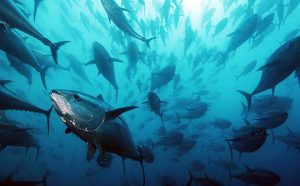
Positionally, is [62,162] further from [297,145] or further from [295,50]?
[295,50]

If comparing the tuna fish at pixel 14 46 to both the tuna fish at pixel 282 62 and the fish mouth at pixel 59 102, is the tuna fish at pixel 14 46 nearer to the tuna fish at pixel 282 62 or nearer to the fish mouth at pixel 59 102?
the fish mouth at pixel 59 102

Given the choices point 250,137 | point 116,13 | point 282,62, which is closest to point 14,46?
point 116,13

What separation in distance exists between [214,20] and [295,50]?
23207 mm

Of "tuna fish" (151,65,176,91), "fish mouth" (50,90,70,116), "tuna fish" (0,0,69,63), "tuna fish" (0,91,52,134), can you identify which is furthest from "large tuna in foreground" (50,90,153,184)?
"tuna fish" (151,65,176,91)

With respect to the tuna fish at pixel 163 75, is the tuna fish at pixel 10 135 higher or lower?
lower

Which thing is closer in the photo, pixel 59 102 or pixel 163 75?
pixel 59 102

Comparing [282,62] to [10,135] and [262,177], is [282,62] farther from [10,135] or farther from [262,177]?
[10,135]

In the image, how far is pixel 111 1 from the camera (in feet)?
12.8

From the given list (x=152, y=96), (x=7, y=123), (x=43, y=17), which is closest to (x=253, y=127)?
(x=152, y=96)

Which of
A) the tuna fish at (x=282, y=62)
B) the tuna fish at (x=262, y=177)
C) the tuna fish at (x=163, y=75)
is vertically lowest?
the tuna fish at (x=262, y=177)

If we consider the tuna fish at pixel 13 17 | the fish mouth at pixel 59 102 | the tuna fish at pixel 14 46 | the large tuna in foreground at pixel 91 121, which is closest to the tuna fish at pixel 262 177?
the large tuna in foreground at pixel 91 121

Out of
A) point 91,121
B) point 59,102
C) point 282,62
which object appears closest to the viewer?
point 59,102

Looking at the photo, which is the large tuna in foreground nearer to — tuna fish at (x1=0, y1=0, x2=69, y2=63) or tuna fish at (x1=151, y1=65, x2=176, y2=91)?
tuna fish at (x1=0, y1=0, x2=69, y2=63)

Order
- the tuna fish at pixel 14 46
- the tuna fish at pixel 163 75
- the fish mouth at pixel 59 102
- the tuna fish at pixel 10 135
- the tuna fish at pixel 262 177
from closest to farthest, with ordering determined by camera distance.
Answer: the fish mouth at pixel 59 102 → the tuna fish at pixel 14 46 → the tuna fish at pixel 10 135 → the tuna fish at pixel 262 177 → the tuna fish at pixel 163 75
